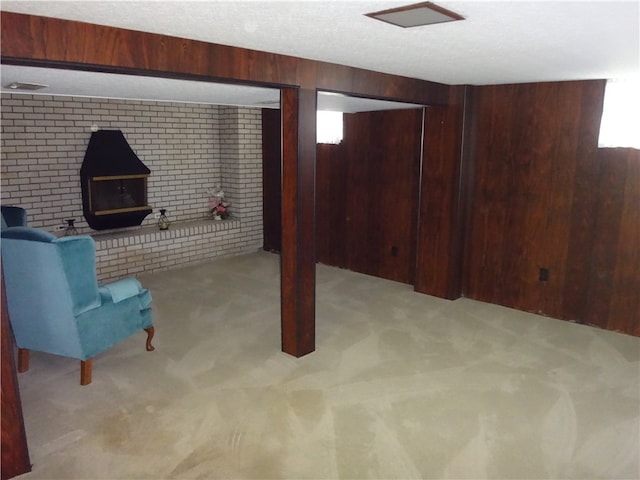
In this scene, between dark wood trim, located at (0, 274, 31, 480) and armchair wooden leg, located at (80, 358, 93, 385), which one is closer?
dark wood trim, located at (0, 274, 31, 480)

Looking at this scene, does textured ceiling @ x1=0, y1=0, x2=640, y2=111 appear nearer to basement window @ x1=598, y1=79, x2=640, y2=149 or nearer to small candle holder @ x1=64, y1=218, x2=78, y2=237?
basement window @ x1=598, y1=79, x2=640, y2=149

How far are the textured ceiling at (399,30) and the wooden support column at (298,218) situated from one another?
15.2 inches

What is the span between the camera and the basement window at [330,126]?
5969 millimetres

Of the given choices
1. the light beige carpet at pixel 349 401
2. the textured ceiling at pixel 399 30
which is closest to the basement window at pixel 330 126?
the light beige carpet at pixel 349 401

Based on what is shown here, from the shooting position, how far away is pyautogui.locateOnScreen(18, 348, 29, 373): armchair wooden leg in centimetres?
343

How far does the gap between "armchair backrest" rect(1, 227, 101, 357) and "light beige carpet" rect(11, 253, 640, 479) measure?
36 centimetres

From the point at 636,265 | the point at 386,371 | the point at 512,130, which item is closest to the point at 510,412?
the point at 386,371

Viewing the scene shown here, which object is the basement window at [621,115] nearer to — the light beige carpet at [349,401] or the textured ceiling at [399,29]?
the textured ceiling at [399,29]

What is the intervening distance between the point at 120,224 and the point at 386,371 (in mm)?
3755

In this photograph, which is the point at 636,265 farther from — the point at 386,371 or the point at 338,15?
the point at 338,15

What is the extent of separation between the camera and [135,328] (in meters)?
3.58

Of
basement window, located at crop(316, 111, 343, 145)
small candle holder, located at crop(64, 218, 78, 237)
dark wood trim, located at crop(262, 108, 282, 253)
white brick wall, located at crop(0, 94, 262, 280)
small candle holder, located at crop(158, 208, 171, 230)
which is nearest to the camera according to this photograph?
white brick wall, located at crop(0, 94, 262, 280)

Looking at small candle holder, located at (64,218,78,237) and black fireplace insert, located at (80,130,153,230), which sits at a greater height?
black fireplace insert, located at (80,130,153,230)

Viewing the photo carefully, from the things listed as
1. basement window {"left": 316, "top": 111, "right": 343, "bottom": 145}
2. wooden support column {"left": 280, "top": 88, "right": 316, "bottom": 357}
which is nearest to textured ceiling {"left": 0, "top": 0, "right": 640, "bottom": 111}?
wooden support column {"left": 280, "top": 88, "right": 316, "bottom": 357}
